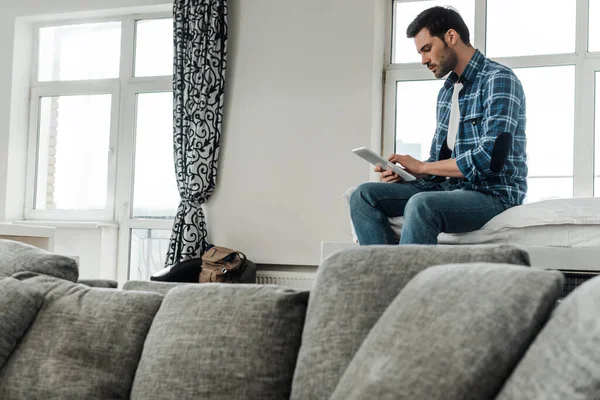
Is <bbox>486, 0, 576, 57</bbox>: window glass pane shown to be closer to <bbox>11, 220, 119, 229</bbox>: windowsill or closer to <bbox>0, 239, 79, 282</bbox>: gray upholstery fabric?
<bbox>11, 220, 119, 229</bbox>: windowsill

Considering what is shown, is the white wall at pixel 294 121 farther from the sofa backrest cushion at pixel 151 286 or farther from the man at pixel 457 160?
the sofa backrest cushion at pixel 151 286

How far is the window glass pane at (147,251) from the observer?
5465mm

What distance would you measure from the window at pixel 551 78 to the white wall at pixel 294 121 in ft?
1.37

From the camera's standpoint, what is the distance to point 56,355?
208 centimetres

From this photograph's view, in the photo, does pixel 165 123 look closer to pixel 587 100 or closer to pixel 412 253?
pixel 587 100

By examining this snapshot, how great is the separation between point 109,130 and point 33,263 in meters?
3.36

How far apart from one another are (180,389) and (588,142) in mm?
3374

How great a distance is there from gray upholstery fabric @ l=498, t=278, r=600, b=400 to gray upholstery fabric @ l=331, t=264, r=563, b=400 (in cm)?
4

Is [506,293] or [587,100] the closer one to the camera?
[506,293]

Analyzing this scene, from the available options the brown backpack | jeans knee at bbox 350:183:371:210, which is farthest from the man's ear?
the brown backpack

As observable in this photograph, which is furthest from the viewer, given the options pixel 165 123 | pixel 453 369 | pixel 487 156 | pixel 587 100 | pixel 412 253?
pixel 165 123

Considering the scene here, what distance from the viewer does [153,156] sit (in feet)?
18.3

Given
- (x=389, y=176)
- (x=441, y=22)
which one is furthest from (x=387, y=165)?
(x=441, y=22)

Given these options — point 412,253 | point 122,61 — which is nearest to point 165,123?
point 122,61
